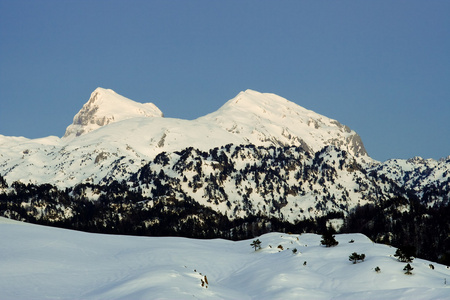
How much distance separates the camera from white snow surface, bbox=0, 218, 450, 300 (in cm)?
5103

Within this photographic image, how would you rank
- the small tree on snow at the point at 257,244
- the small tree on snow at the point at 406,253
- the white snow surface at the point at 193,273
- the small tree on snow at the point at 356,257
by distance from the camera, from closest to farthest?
1. the white snow surface at the point at 193,273
2. the small tree on snow at the point at 406,253
3. the small tree on snow at the point at 356,257
4. the small tree on snow at the point at 257,244

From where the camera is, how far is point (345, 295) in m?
50.8

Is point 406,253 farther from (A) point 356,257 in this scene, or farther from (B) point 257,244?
(B) point 257,244

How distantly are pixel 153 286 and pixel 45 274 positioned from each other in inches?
730

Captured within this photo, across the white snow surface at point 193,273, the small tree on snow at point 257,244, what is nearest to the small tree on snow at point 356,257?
the white snow surface at point 193,273

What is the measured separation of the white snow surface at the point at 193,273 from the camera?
5103 cm

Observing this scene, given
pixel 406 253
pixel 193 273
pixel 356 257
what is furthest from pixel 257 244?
pixel 406 253

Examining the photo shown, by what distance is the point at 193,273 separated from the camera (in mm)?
61781

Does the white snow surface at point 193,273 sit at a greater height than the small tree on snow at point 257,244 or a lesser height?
lesser

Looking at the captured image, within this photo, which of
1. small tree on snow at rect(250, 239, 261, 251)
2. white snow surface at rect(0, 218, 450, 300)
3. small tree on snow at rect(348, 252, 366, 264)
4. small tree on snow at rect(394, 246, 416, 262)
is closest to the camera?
white snow surface at rect(0, 218, 450, 300)

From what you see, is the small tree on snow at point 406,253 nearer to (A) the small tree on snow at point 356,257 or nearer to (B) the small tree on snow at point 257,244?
(A) the small tree on snow at point 356,257

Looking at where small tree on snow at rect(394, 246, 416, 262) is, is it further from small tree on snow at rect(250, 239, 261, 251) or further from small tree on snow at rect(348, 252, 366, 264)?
small tree on snow at rect(250, 239, 261, 251)

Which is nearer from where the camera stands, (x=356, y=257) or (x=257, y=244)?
(x=356, y=257)

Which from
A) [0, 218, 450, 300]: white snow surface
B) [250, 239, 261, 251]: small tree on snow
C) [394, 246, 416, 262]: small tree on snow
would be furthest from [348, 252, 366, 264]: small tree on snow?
[250, 239, 261, 251]: small tree on snow
